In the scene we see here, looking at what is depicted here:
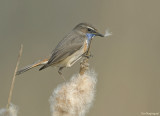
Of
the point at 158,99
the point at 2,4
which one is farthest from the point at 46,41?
the point at 158,99

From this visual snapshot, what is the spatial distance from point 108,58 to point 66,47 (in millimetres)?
1159

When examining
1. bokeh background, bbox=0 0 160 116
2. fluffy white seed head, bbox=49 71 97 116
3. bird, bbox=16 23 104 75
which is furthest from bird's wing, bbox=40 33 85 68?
fluffy white seed head, bbox=49 71 97 116

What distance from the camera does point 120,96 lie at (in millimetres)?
5527

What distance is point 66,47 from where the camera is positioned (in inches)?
201

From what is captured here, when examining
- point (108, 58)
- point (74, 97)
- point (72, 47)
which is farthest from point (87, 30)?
point (74, 97)

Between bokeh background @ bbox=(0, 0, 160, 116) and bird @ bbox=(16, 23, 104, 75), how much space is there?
2.53ft

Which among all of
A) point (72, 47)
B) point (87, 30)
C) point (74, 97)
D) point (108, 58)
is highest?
point (87, 30)

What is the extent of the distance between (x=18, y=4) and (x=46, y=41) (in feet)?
3.84

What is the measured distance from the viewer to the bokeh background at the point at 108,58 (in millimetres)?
5414

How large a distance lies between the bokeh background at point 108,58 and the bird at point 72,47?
0.77 metres

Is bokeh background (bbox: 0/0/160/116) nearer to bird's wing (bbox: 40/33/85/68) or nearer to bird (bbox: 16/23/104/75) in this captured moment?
bird (bbox: 16/23/104/75)

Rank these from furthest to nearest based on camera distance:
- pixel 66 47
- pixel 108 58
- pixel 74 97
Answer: pixel 108 58 → pixel 66 47 → pixel 74 97

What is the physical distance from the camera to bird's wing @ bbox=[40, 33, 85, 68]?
16.5ft

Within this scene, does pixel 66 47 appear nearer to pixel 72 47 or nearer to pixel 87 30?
pixel 72 47
